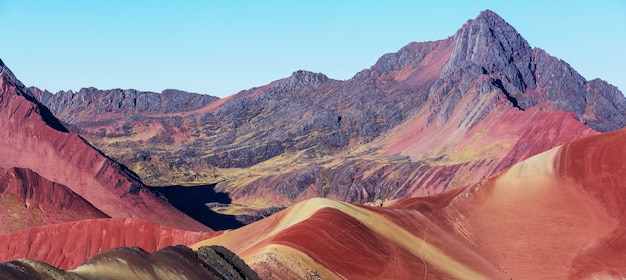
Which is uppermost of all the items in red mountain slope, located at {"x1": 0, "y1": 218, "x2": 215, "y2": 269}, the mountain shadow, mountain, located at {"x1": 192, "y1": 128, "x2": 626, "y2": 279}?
mountain, located at {"x1": 192, "y1": 128, "x2": 626, "y2": 279}

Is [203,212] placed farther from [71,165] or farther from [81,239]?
[81,239]

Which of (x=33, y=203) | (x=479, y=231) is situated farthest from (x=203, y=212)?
(x=479, y=231)

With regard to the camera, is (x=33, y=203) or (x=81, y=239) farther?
(x=33, y=203)

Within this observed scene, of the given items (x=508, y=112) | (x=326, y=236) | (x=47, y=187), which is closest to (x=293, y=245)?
(x=326, y=236)

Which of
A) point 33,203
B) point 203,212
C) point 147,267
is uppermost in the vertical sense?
point 147,267

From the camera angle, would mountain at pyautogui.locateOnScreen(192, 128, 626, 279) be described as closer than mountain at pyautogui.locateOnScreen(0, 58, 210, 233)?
Yes

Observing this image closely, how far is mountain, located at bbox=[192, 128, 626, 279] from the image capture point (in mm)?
61031

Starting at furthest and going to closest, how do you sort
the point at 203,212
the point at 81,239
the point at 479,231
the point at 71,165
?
the point at 203,212
the point at 71,165
the point at 81,239
the point at 479,231

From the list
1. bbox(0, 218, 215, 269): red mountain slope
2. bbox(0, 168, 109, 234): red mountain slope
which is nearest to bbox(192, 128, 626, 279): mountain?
bbox(0, 218, 215, 269): red mountain slope

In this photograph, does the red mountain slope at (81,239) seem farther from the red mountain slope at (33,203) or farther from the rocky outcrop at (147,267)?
the rocky outcrop at (147,267)

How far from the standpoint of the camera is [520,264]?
74.2m

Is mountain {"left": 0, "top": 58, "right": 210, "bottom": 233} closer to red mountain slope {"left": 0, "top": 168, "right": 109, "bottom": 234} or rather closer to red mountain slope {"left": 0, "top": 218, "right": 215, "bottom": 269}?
red mountain slope {"left": 0, "top": 168, "right": 109, "bottom": 234}

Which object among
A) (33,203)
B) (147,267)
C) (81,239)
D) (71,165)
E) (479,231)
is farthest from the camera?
(71,165)

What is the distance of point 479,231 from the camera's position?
262 feet
